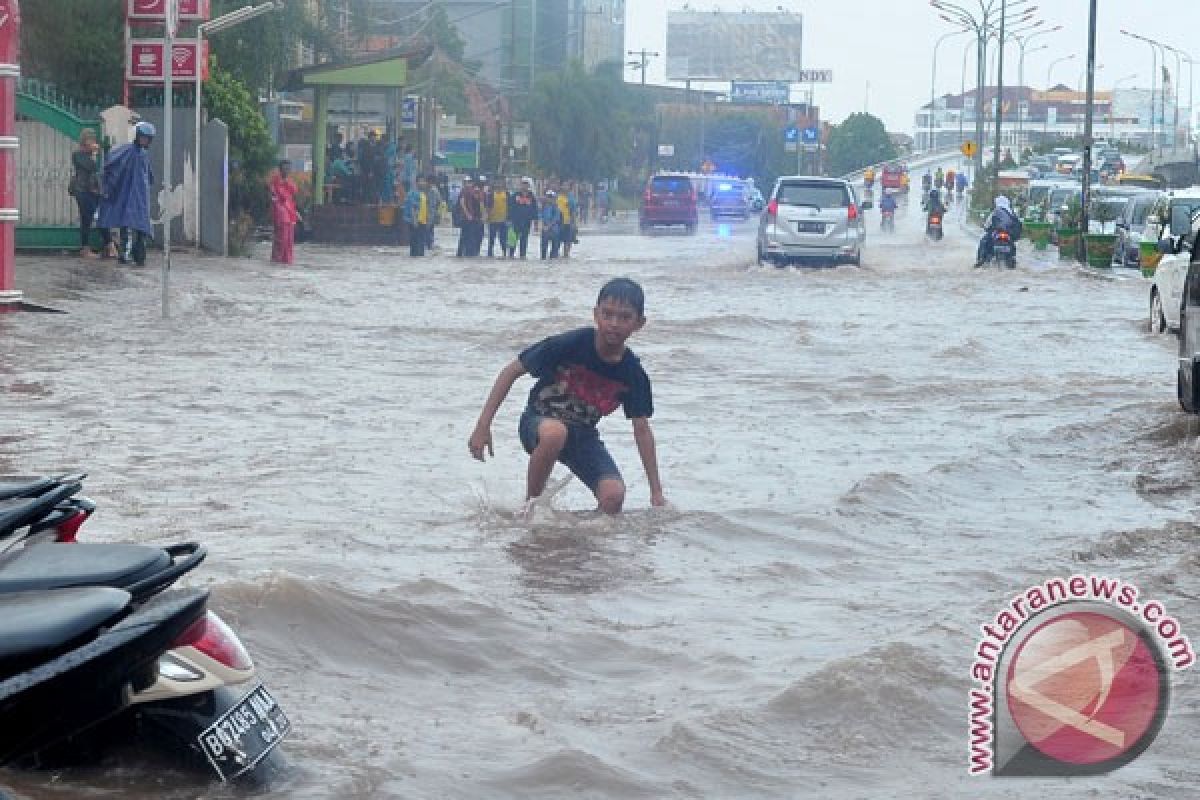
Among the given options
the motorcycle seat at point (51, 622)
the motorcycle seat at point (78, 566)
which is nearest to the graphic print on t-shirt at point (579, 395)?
the motorcycle seat at point (78, 566)

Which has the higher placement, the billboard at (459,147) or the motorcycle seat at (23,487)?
the billboard at (459,147)

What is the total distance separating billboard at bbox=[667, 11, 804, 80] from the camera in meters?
131

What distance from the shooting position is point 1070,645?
4.21 m

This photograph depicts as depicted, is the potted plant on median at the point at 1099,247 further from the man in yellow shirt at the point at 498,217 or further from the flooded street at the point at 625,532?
the flooded street at the point at 625,532

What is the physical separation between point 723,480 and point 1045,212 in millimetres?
37870

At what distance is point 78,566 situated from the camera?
362 centimetres

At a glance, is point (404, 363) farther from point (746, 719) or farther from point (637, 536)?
point (746, 719)

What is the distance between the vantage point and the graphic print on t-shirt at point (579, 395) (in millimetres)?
8438

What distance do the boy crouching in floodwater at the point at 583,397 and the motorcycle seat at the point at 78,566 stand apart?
14.3ft

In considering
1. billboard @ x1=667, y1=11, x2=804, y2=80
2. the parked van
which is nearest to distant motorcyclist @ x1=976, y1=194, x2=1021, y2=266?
the parked van

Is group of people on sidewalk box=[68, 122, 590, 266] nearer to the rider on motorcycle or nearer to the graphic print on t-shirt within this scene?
the graphic print on t-shirt

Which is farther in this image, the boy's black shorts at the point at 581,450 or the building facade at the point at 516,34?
the building facade at the point at 516,34

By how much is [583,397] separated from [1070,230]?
1272 inches

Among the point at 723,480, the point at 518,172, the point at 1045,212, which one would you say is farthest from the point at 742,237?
the point at 723,480
